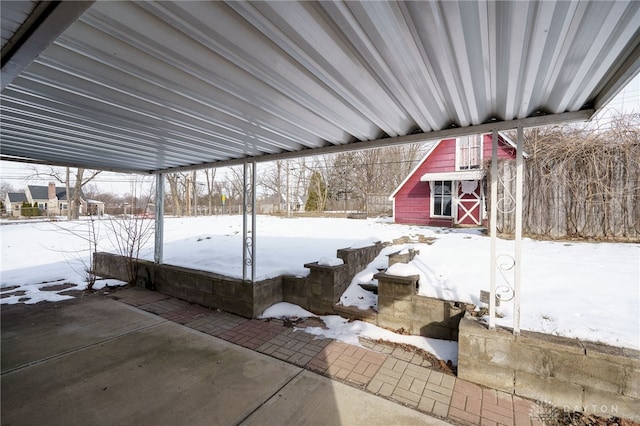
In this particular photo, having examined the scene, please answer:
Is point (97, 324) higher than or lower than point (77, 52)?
lower

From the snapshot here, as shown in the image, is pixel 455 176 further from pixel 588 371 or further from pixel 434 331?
pixel 588 371

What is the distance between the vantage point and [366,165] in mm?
20734

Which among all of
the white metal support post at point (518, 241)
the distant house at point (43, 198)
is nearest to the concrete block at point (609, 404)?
the white metal support post at point (518, 241)

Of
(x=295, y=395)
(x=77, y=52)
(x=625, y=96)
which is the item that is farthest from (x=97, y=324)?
(x=625, y=96)

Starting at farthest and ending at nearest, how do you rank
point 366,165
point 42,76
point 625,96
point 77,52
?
point 366,165
point 625,96
point 42,76
point 77,52

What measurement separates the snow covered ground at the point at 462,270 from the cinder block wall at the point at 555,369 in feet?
0.85

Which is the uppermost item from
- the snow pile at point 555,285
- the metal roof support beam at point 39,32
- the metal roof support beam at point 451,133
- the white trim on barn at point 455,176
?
the white trim on barn at point 455,176

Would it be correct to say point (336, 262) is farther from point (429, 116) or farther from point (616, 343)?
point (616, 343)

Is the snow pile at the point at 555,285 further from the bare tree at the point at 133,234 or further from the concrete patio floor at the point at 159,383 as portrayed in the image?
the bare tree at the point at 133,234

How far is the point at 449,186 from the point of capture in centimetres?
1180

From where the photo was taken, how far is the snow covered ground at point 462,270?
8.96 ft

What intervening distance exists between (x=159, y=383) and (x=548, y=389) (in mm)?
3324

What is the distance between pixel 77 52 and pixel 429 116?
2652 millimetres

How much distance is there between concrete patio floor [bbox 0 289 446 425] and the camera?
84.0 inches
